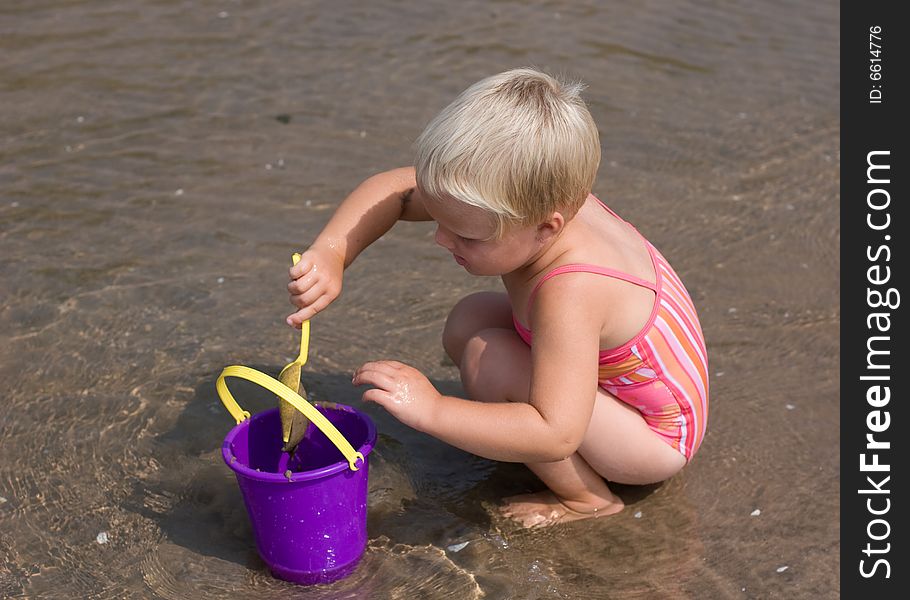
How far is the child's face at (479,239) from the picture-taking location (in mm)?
2469

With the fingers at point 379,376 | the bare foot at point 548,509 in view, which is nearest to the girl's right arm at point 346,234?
the fingers at point 379,376

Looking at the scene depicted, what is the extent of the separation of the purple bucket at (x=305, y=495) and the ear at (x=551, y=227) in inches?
24.5

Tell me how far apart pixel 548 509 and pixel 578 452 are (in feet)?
0.61

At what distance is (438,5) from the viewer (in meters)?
6.55

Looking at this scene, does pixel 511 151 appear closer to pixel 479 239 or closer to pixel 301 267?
pixel 479 239

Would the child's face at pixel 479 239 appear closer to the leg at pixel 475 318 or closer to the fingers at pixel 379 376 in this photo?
the fingers at pixel 379 376

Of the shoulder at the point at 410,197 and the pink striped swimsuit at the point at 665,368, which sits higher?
the shoulder at the point at 410,197

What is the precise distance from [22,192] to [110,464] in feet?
6.11

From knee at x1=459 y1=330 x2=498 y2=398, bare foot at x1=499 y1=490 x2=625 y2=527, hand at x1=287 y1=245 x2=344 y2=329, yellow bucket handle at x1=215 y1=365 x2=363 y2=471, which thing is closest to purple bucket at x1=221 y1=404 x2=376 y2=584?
yellow bucket handle at x1=215 y1=365 x2=363 y2=471

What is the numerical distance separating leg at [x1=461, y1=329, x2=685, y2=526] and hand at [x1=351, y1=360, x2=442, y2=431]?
1.19 ft

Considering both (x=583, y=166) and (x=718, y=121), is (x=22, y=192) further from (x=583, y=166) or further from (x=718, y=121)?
(x=718, y=121)

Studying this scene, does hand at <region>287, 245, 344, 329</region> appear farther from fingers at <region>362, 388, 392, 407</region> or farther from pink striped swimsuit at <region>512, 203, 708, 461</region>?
pink striped swimsuit at <region>512, 203, 708, 461</region>

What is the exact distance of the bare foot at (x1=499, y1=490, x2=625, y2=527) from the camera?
300 cm
